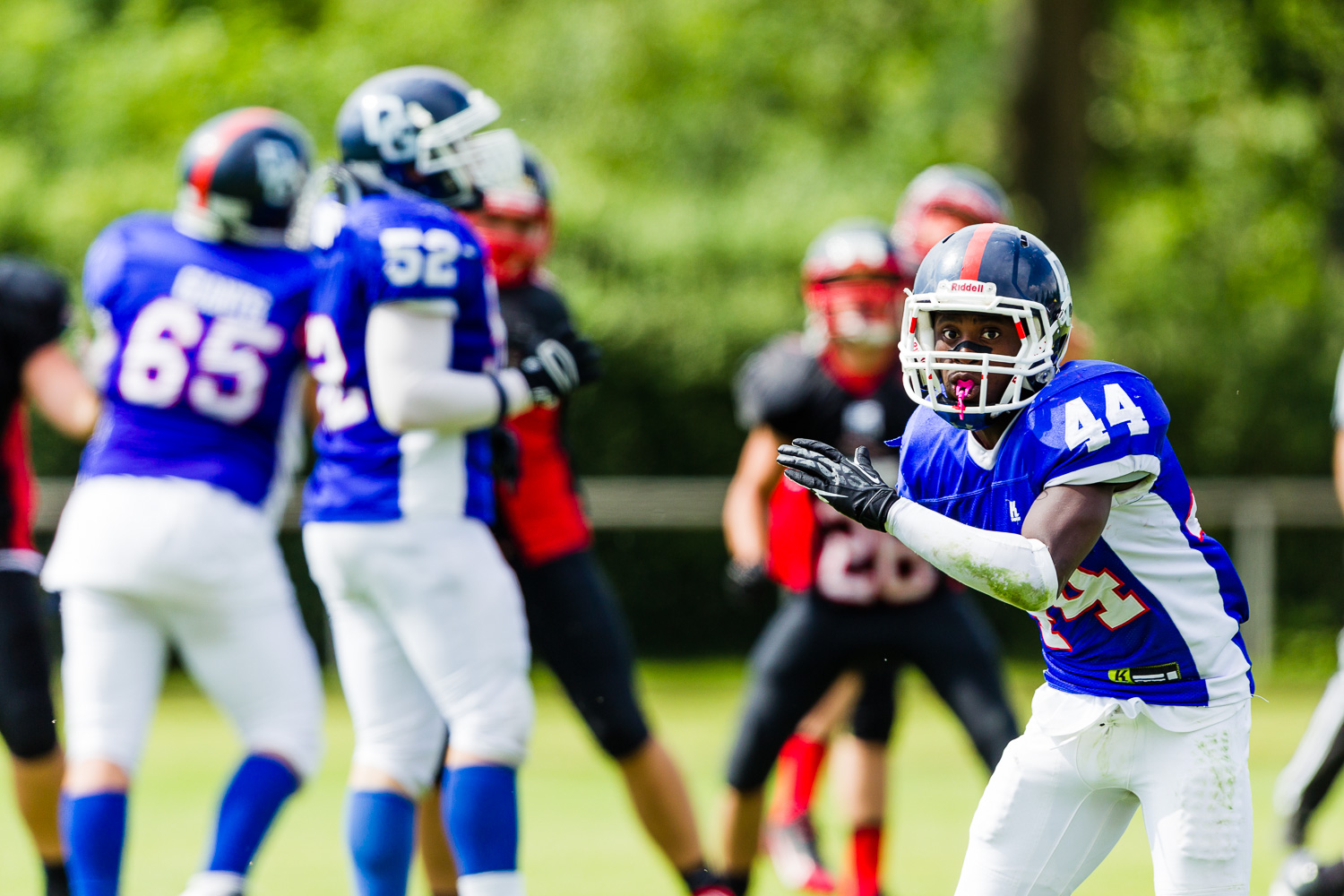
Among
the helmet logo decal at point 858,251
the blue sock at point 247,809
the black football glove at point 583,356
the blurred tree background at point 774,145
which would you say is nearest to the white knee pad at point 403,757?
the blue sock at point 247,809

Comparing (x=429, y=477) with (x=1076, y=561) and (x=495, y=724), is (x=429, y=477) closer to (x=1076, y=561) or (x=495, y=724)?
(x=495, y=724)

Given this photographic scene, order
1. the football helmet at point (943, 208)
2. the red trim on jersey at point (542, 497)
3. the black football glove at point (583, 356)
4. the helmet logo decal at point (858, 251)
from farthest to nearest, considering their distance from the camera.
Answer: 1. the football helmet at point (943, 208)
2. the helmet logo decal at point (858, 251)
3. the red trim on jersey at point (542, 497)
4. the black football glove at point (583, 356)

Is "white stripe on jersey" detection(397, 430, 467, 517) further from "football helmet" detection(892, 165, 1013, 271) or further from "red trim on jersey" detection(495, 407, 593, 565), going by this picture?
"football helmet" detection(892, 165, 1013, 271)

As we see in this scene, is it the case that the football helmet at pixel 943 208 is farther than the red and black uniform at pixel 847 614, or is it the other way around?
the football helmet at pixel 943 208

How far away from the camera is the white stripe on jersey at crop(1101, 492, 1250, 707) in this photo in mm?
2883

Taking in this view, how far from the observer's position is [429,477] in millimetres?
3607

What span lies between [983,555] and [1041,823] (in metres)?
0.61

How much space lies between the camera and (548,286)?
4621mm

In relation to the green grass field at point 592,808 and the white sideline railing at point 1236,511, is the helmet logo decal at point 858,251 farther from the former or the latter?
the white sideline railing at point 1236,511

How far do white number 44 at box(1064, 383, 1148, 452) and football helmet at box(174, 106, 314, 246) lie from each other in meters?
2.09

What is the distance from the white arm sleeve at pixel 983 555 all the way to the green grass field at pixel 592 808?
2.05 m

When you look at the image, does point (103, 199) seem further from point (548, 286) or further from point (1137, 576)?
point (1137, 576)

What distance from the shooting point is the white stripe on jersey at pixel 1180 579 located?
2.88 meters

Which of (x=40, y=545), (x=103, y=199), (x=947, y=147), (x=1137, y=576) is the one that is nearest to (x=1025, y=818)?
(x=1137, y=576)
